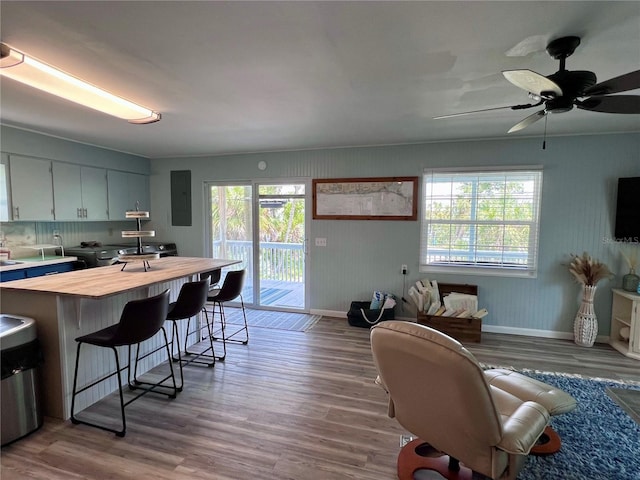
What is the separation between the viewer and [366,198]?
455 cm

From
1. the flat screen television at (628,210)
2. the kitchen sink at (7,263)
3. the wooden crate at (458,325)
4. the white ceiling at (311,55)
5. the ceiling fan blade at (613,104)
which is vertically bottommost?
the wooden crate at (458,325)

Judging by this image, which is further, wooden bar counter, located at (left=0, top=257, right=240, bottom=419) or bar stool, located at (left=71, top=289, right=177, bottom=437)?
wooden bar counter, located at (left=0, top=257, right=240, bottom=419)

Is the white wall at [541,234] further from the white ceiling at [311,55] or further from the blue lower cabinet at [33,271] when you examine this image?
the blue lower cabinet at [33,271]

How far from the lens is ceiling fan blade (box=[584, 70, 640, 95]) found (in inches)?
64.2

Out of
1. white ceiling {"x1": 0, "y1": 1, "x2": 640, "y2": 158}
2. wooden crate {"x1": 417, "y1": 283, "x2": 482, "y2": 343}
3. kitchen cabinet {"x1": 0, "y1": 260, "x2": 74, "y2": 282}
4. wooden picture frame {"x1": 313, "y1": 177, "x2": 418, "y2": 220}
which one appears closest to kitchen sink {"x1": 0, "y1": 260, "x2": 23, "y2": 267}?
kitchen cabinet {"x1": 0, "y1": 260, "x2": 74, "y2": 282}

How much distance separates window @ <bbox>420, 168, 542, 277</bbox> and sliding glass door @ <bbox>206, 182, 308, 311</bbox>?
6.00 ft

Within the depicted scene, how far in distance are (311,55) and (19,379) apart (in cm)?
276

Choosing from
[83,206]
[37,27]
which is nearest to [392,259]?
[37,27]

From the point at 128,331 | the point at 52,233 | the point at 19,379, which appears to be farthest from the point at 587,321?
the point at 52,233

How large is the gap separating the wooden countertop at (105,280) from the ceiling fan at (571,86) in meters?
2.64

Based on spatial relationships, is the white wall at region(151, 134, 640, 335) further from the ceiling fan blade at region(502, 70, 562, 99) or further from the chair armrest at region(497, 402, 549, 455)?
the chair armrest at region(497, 402, 549, 455)

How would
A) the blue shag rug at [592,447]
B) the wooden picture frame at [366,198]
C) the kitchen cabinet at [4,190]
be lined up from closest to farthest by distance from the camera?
1. the blue shag rug at [592,447]
2. the kitchen cabinet at [4,190]
3. the wooden picture frame at [366,198]

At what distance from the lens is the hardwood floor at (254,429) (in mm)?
1890

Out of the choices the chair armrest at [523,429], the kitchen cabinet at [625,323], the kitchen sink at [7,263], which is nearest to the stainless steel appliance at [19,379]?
the kitchen sink at [7,263]
